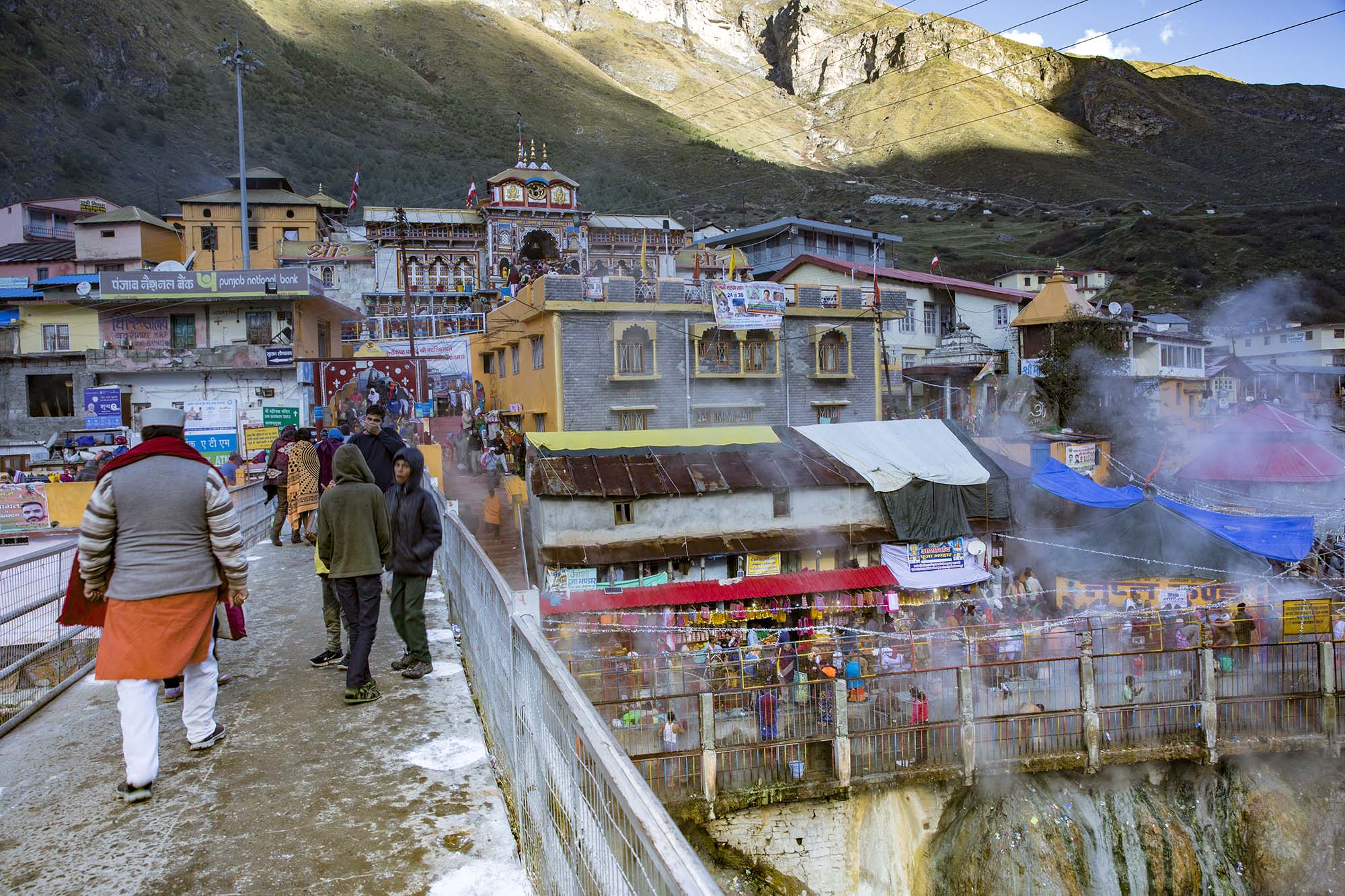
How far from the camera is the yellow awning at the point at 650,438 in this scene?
20125mm

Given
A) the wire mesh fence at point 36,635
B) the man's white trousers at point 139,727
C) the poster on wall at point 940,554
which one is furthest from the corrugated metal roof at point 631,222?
the man's white trousers at point 139,727

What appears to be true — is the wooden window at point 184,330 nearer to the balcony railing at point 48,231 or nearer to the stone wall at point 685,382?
the stone wall at point 685,382

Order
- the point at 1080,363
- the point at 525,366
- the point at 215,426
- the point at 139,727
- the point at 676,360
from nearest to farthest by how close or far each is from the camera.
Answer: the point at 139,727, the point at 676,360, the point at 215,426, the point at 525,366, the point at 1080,363

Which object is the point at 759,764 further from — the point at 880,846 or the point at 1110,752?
the point at 1110,752

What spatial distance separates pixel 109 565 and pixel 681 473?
16174 mm

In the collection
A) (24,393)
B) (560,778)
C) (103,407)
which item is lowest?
(560,778)

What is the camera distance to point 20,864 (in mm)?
3643

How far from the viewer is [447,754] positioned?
4.86m

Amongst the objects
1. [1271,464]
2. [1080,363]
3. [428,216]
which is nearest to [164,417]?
[1271,464]

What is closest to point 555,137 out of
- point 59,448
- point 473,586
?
point 59,448

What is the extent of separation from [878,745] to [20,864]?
13.9m

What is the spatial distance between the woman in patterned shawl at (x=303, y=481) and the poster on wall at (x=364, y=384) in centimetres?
1532

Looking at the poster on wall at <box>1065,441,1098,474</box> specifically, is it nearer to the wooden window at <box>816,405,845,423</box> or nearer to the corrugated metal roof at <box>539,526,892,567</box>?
the wooden window at <box>816,405,845,423</box>

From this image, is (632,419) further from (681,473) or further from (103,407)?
(103,407)
